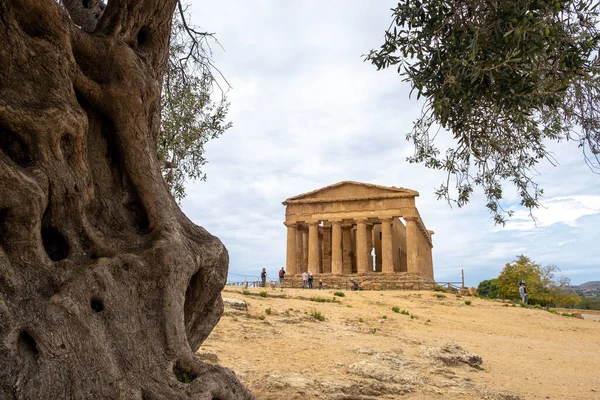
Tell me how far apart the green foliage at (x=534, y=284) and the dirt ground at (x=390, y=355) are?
23.9 m

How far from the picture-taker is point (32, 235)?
2936 millimetres

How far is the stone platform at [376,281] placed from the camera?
33125 millimetres

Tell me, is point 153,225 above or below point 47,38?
below

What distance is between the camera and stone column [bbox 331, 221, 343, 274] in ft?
120

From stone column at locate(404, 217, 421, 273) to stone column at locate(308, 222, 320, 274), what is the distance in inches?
272

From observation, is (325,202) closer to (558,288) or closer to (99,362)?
(558,288)

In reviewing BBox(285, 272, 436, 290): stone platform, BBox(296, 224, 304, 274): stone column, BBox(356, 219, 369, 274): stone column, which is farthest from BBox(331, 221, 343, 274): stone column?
BBox(296, 224, 304, 274): stone column

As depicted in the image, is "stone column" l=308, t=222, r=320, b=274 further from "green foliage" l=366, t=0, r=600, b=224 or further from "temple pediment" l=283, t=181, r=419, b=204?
"green foliage" l=366, t=0, r=600, b=224

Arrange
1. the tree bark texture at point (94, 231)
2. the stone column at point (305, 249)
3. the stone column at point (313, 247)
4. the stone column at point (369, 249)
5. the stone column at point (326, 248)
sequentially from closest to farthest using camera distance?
the tree bark texture at point (94, 231) < the stone column at point (369, 249) < the stone column at point (313, 247) < the stone column at point (305, 249) < the stone column at point (326, 248)

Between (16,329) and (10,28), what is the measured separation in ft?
6.33

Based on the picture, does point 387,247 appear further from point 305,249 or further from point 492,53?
point 492,53

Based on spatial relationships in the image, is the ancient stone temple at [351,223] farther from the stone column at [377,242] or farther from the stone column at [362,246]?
the stone column at [377,242]

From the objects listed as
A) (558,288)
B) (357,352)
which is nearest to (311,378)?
(357,352)

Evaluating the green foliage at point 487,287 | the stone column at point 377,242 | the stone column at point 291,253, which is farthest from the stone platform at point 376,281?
the green foliage at point 487,287
